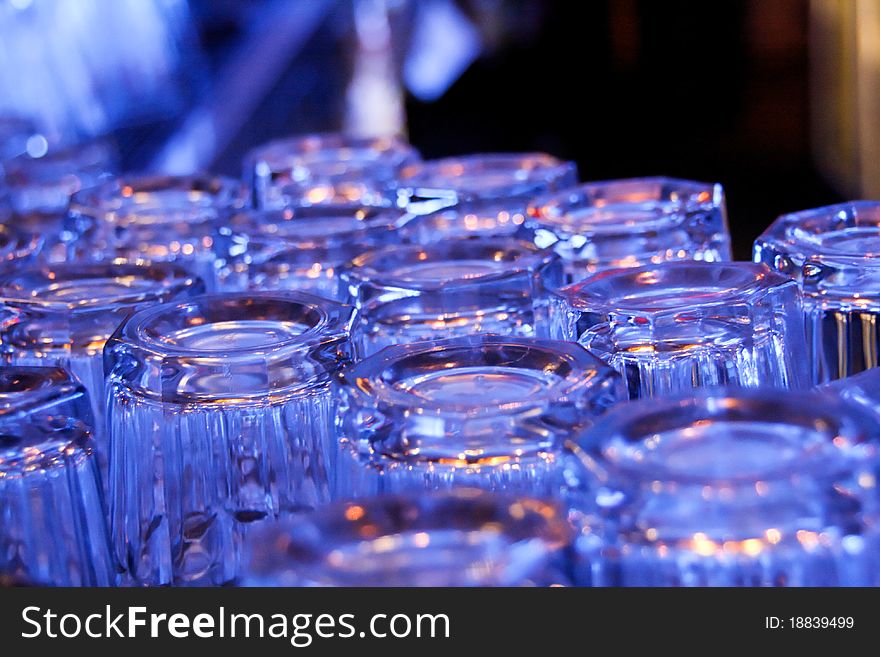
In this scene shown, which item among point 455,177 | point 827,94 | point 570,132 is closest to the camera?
point 455,177

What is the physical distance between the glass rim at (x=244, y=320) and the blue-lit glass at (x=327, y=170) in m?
0.26

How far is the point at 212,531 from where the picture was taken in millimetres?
452

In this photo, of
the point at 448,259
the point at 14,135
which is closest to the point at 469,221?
the point at 448,259

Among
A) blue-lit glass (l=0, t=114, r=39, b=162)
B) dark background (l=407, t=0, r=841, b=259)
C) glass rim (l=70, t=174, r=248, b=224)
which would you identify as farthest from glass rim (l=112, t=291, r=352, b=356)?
dark background (l=407, t=0, r=841, b=259)

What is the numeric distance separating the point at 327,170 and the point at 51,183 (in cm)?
22

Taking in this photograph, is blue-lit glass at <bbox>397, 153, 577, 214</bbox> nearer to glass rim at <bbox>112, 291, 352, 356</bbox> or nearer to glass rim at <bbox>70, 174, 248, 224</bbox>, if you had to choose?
glass rim at <bbox>70, 174, 248, 224</bbox>

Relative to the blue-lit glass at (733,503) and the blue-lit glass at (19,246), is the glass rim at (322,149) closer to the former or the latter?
the blue-lit glass at (19,246)

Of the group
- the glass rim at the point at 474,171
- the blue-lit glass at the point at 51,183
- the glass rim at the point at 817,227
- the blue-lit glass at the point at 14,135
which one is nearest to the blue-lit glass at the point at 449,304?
the glass rim at the point at 817,227

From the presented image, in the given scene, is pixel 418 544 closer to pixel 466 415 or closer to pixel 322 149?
pixel 466 415

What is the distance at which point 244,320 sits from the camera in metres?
0.52

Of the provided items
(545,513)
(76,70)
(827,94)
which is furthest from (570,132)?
(545,513)

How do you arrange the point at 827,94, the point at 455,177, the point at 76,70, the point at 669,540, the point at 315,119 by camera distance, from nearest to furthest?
the point at 669,540 < the point at 455,177 < the point at 76,70 < the point at 315,119 < the point at 827,94

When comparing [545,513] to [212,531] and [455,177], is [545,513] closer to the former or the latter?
[212,531]

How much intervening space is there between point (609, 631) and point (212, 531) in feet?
0.54
